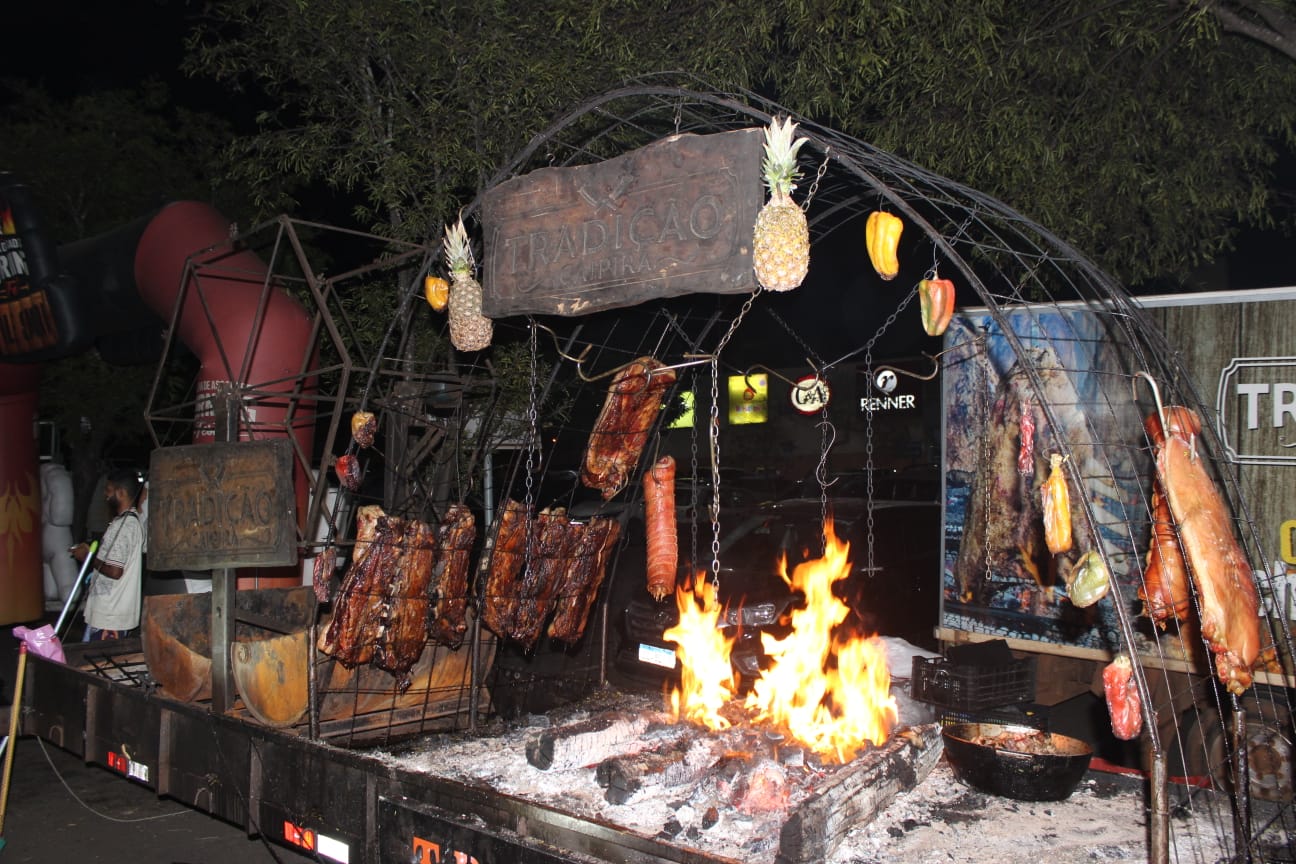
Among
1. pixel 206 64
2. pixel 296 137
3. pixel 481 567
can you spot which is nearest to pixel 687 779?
pixel 481 567

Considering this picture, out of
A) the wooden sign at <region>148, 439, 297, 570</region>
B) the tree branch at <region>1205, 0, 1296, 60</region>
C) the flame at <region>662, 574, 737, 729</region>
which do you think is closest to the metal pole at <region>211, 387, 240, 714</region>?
the wooden sign at <region>148, 439, 297, 570</region>

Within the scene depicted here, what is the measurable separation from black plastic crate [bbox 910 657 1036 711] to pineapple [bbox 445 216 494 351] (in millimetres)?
3448

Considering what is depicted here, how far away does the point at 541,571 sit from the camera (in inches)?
250

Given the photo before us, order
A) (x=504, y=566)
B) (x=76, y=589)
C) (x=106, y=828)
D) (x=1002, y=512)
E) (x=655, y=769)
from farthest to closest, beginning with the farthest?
(x=76, y=589), (x=1002, y=512), (x=106, y=828), (x=504, y=566), (x=655, y=769)

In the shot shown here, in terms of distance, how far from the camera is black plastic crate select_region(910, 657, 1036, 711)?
5535 millimetres

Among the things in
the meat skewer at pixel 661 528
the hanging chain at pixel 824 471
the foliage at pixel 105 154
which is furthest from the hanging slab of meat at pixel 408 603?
the foliage at pixel 105 154

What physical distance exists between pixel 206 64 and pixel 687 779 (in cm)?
832

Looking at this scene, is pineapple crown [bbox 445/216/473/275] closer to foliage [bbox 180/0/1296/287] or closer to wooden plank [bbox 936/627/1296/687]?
foliage [bbox 180/0/1296/287]

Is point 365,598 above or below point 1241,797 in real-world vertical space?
above

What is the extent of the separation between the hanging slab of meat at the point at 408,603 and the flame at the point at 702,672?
1.65 meters

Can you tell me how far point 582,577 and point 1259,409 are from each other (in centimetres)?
480

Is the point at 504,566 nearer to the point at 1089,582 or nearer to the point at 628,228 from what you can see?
the point at 628,228

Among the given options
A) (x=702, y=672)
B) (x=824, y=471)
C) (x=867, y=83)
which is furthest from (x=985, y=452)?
(x=867, y=83)

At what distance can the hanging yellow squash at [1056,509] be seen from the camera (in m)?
3.76
